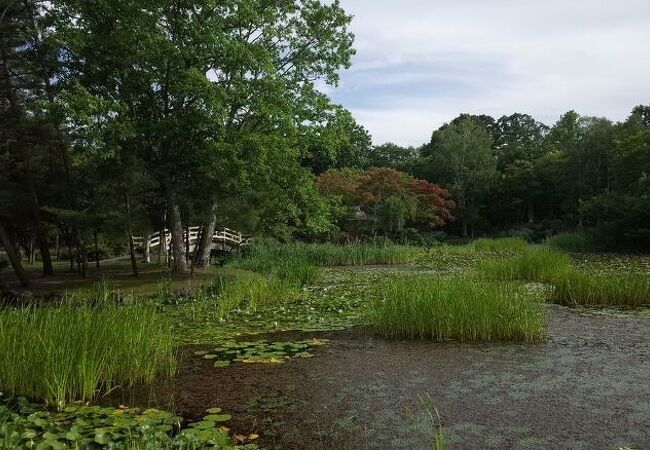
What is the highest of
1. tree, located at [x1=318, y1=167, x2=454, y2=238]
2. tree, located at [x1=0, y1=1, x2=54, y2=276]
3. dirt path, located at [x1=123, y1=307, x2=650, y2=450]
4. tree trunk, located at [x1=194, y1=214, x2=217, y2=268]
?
tree, located at [x1=0, y1=1, x2=54, y2=276]

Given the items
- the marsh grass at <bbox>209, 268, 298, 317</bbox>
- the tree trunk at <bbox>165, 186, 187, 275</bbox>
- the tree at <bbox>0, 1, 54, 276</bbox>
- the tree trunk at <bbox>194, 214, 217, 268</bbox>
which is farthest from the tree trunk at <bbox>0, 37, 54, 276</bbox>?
the marsh grass at <bbox>209, 268, 298, 317</bbox>

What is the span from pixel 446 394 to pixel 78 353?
113 inches

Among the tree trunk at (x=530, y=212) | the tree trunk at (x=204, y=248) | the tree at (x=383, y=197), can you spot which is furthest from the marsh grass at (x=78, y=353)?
the tree trunk at (x=530, y=212)

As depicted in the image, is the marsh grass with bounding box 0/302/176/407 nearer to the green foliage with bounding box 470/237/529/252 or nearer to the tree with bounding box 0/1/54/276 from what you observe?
the tree with bounding box 0/1/54/276

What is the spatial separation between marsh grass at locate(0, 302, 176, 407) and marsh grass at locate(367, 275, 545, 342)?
272 cm

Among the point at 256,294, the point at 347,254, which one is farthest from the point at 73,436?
the point at 347,254

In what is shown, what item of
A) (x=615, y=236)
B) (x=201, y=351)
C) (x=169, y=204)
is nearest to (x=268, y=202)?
(x=169, y=204)

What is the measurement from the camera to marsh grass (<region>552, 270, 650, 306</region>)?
8070 mm

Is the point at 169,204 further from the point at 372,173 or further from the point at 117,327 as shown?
the point at 372,173

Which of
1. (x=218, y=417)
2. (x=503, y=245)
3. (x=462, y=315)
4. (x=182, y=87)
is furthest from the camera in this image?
(x=503, y=245)

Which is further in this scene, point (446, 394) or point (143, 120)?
point (143, 120)

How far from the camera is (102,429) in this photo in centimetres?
331

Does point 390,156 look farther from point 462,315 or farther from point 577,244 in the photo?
point 462,315

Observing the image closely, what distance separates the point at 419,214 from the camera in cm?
2891
